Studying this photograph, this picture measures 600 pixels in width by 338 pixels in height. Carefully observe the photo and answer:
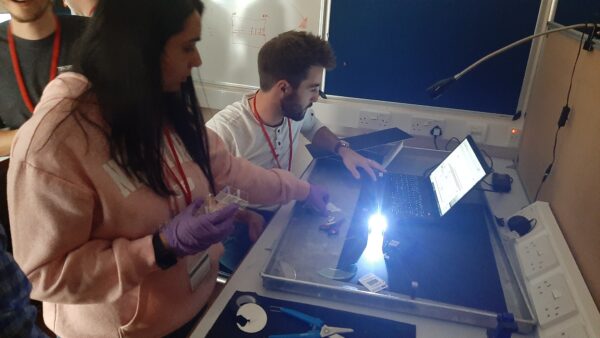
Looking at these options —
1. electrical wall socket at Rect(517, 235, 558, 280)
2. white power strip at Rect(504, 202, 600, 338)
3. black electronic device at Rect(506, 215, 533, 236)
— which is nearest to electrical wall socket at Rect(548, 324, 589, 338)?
white power strip at Rect(504, 202, 600, 338)

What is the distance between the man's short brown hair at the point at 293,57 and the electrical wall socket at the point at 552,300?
1056 mm

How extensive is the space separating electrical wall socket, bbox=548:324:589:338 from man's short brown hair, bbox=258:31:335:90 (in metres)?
1.15

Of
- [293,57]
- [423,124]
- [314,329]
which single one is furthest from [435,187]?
[314,329]

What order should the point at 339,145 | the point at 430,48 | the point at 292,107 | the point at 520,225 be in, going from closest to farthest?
the point at 520,225, the point at 292,107, the point at 339,145, the point at 430,48

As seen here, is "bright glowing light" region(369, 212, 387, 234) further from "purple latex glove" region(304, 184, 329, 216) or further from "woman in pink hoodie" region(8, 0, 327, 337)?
"woman in pink hoodie" region(8, 0, 327, 337)

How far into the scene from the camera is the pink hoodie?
752 mm

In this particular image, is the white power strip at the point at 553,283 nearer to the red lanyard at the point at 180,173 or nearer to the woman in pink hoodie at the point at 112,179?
the woman in pink hoodie at the point at 112,179

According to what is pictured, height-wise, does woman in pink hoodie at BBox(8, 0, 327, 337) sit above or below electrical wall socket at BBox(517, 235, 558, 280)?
above

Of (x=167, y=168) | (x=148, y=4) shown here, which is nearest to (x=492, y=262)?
(x=167, y=168)

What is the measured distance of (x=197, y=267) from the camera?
3.51 feet

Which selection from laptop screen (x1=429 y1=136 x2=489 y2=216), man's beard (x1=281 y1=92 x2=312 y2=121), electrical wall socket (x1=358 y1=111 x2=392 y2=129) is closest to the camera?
laptop screen (x1=429 y1=136 x2=489 y2=216)

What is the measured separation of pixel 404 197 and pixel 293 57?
0.68m

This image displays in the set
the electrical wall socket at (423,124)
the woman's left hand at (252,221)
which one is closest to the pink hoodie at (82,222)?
the woman's left hand at (252,221)

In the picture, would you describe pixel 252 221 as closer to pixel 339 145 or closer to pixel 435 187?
pixel 339 145
